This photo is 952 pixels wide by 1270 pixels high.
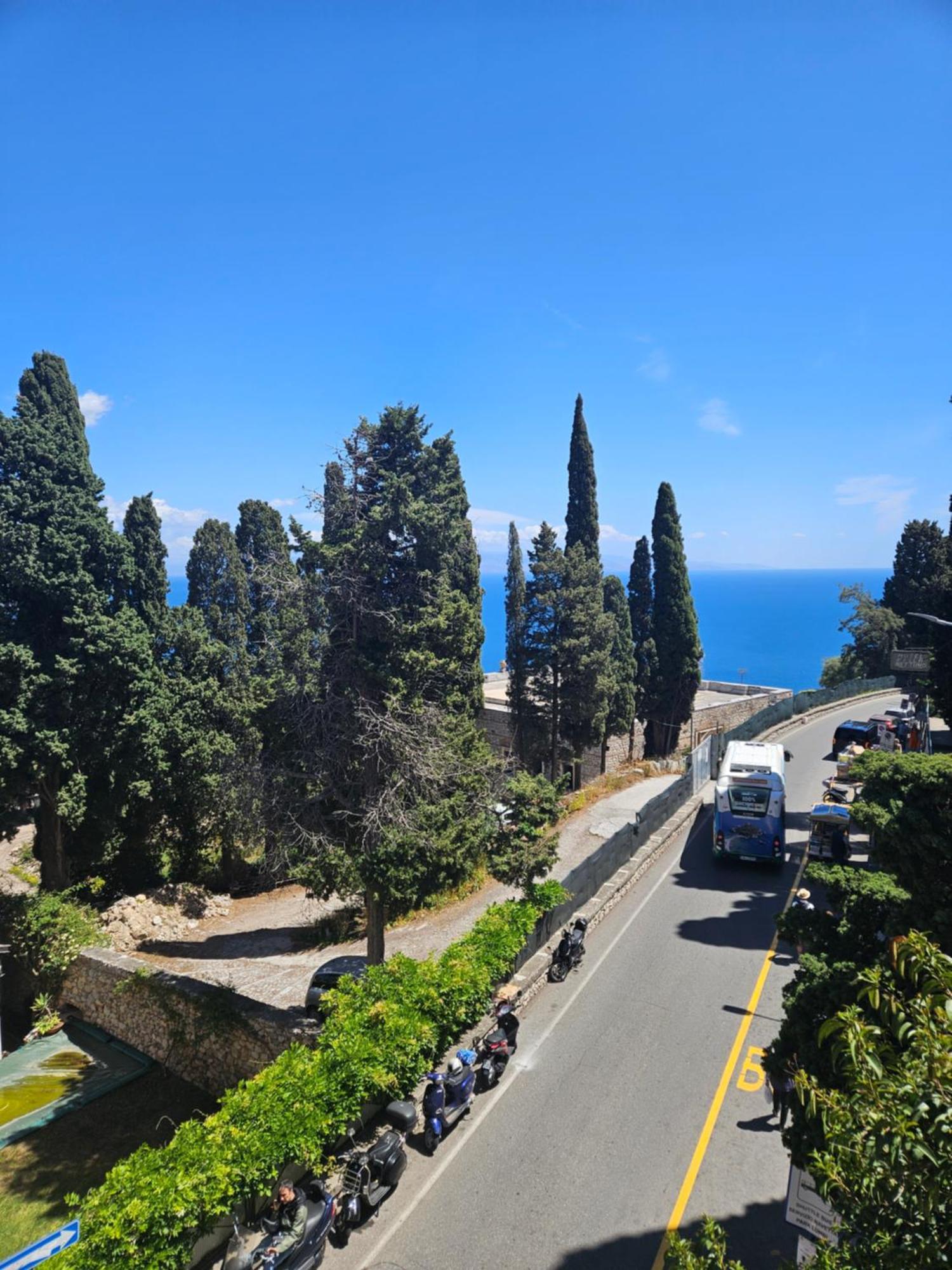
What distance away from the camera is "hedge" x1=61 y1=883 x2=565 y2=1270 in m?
8.30

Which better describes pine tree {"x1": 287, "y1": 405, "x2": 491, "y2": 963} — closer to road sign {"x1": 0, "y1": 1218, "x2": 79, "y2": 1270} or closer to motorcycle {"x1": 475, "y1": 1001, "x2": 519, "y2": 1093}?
motorcycle {"x1": 475, "y1": 1001, "x2": 519, "y2": 1093}

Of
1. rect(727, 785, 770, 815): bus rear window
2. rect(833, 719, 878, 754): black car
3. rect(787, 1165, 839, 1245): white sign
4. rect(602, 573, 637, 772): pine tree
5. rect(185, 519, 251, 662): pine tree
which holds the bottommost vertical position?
rect(787, 1165, 839, 1245): white sign

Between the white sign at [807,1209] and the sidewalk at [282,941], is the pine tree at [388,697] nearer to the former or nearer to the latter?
the sidewalk at [282,941]

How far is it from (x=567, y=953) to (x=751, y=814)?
30.5 feet

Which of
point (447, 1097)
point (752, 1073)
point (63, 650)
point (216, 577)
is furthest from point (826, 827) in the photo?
point (216, 577)

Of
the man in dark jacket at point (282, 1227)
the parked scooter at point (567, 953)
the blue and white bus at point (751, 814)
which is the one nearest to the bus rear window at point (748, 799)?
the blue and white bus at point (751, 814)

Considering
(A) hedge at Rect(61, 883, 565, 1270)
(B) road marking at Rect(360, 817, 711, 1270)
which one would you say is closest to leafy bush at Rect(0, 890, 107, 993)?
(A) hedge at Rect(61, 883, 565, 1270)

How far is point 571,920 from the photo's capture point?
1853 centimetres

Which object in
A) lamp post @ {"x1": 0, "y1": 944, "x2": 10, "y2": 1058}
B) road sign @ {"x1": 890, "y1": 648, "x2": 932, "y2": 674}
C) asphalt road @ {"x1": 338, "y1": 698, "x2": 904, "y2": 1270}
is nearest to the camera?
asphalt road @ {"x1": 338, "y1": 698, "x2": 904, "y2": 1270}

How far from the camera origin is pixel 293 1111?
10195mm

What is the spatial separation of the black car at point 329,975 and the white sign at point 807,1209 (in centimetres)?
995

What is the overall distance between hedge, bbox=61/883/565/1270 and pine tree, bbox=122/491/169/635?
607 inches

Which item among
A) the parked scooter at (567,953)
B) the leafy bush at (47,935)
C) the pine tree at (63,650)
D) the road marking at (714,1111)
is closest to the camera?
the road marking at (714,1111)

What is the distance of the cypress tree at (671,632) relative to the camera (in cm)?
4553
